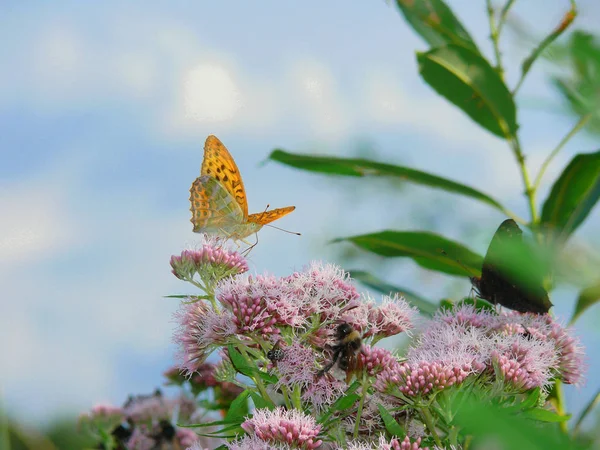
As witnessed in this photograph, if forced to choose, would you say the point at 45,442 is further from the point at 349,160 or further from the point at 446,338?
the point at 446,338

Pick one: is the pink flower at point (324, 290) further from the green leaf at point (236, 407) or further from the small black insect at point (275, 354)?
the green leaf at point (236, 407)

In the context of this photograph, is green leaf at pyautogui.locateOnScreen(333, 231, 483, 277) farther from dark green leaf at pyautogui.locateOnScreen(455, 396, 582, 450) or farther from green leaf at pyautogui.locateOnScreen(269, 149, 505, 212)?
dark green leaf at pyautogui.locateOnScreen(455, 396, 582, 450)

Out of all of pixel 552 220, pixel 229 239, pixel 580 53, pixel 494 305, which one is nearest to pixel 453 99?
pixel 552 220

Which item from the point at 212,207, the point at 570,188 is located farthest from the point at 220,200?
the point at 570,188

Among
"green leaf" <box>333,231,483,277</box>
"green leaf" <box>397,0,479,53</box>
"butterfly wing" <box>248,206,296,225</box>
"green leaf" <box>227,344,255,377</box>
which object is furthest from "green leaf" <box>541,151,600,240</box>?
"green leaf" <box>227,344,255,377</box>

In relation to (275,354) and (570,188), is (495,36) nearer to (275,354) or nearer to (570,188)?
(570,188)

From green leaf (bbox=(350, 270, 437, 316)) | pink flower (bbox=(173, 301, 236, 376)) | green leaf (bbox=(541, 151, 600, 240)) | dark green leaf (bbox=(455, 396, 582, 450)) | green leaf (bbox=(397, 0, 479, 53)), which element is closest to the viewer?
dark green leaf (bbox=(455, 396, 582, 450))
